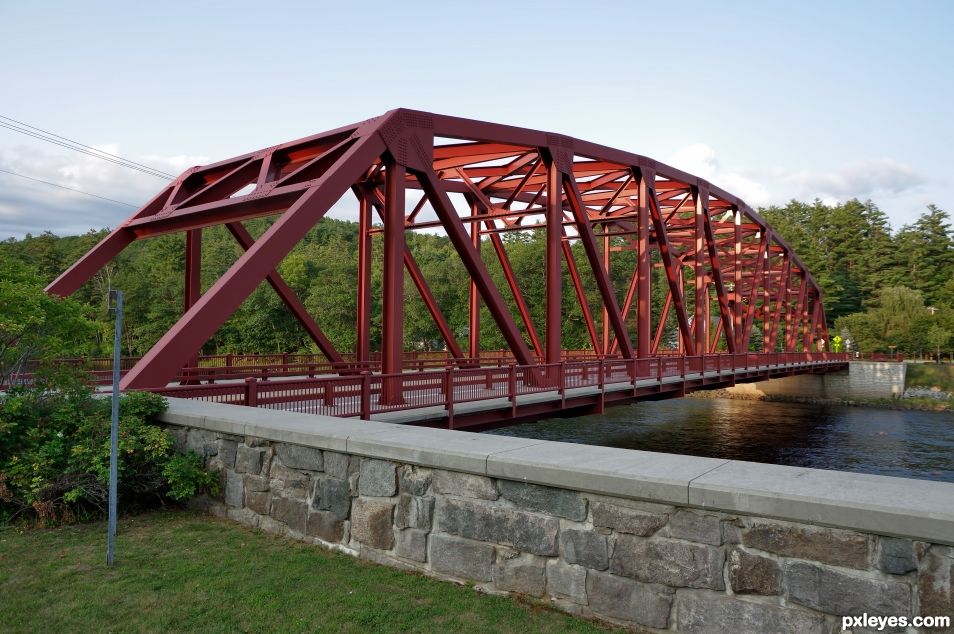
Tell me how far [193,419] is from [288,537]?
1.83 m

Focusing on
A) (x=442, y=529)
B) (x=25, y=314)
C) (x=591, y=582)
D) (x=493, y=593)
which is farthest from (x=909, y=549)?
Result: (x=25, y=314)

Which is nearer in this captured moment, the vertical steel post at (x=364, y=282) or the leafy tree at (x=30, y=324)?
the leafy tree at (x=30, y=324)

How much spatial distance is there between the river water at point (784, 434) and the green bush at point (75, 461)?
16.7 meters

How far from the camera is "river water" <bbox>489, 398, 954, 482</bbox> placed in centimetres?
2764

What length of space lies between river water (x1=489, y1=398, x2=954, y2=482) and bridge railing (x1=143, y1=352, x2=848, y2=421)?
4103 mm

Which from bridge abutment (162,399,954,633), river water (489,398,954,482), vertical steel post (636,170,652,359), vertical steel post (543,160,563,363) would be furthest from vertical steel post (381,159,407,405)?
vertical steel post (636,170,652,359)

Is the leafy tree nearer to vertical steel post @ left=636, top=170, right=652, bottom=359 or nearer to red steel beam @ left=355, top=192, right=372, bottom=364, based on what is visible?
red steel beam @ left=355, top=192, right=372, bottom=364

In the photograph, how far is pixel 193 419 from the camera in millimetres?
6898

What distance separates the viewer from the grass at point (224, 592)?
4277 millimetres

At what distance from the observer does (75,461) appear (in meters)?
6.44

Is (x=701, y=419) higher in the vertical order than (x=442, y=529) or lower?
lower

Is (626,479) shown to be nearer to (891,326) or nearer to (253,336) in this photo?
(253,336)

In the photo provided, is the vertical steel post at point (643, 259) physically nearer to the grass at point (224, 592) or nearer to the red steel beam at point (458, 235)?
the red steel beam at point (458, 235)

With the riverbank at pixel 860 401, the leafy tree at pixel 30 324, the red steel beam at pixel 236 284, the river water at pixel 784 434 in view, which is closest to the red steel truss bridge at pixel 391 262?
the red steel beam at pixel 236 284
